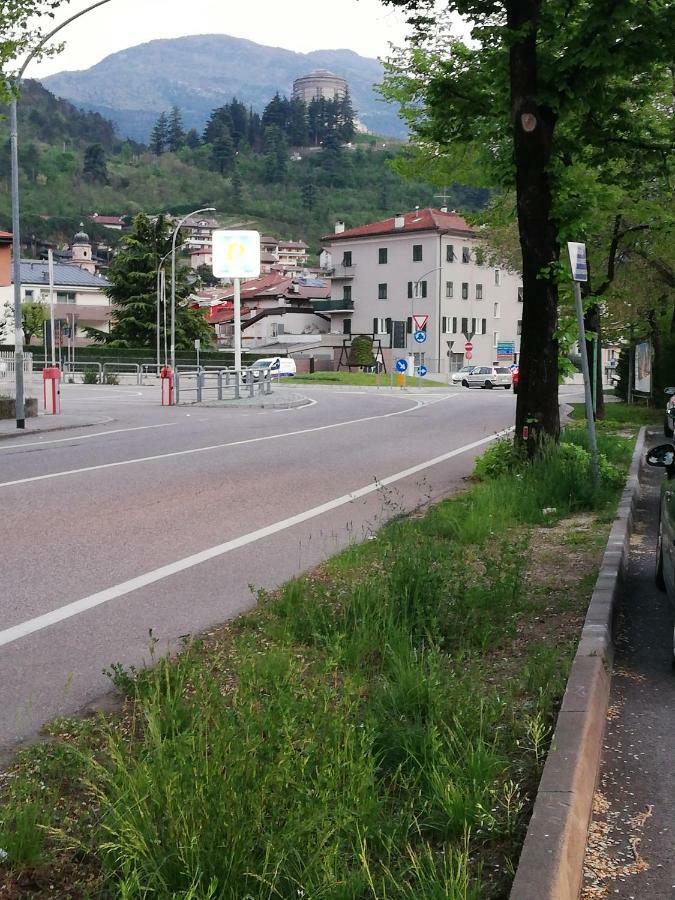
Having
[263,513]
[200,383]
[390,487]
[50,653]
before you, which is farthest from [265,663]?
[200,383]

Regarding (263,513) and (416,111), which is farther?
(416,111)

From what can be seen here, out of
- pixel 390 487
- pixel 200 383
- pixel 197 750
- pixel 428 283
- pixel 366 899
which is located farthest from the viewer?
pixel 428 283

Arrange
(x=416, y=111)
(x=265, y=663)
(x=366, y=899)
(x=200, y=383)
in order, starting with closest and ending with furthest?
(x=366, y=899), (x=265, y=663), (x=416, y=111), (x=200, y=383)

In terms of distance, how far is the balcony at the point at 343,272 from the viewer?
343 ft

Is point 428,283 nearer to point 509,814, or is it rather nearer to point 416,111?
point 416,111

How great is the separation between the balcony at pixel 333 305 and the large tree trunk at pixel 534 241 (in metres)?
91.9

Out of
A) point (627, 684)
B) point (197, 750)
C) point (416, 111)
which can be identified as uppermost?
point (416, 111)

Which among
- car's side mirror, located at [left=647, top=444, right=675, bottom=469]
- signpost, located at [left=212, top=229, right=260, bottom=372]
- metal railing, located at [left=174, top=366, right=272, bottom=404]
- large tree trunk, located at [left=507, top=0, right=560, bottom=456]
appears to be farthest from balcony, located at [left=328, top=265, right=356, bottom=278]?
car's side mirror, located at [left=647, top=444, right=675, bottom=469]

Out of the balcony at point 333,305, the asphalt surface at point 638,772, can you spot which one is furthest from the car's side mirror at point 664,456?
the balcony at point 333,305

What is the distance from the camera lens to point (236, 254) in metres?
49.9

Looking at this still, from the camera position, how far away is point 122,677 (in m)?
5.07

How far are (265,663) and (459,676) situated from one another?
0.86m

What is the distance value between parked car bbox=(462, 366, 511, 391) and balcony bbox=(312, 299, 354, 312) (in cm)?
3323

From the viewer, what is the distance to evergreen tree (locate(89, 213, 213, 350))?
277ft
